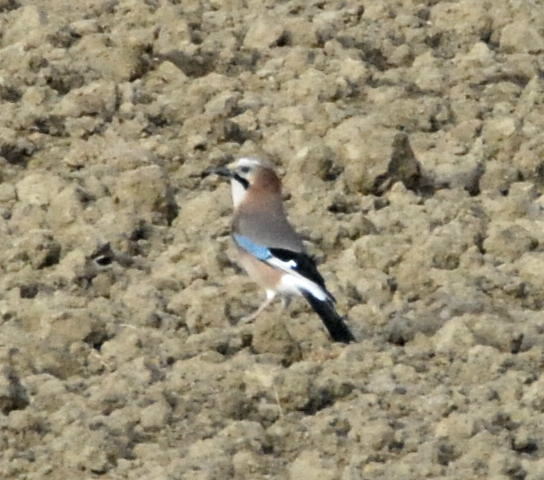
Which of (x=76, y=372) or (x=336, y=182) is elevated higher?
(x=76, y=372)

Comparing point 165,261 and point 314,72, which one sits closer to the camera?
point 165,261

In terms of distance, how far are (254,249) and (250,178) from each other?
655 mm

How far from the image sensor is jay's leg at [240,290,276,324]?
9479mm

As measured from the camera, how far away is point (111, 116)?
1150 cm

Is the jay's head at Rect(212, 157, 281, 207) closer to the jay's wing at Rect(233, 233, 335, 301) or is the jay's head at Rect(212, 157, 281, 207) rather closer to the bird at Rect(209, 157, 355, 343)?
the bird at Rect(209, 157, 355, 343)

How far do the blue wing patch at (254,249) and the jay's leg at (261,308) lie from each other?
0.55 ft

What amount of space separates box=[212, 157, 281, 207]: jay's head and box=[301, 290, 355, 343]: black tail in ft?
4.07

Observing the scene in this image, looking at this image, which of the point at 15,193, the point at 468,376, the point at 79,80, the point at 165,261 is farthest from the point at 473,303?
the point at 79,80

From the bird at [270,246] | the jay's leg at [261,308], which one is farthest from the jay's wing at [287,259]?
the jay's leg at [261,308]

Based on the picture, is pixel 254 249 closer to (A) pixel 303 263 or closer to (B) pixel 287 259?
(B) pixel 287 259

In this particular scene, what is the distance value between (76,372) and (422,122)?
3.88 metres

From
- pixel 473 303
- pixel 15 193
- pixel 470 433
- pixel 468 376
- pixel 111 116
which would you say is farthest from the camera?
pixel 111 116

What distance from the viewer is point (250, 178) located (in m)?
10.5

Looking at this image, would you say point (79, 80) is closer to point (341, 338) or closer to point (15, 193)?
point (15, 193)
